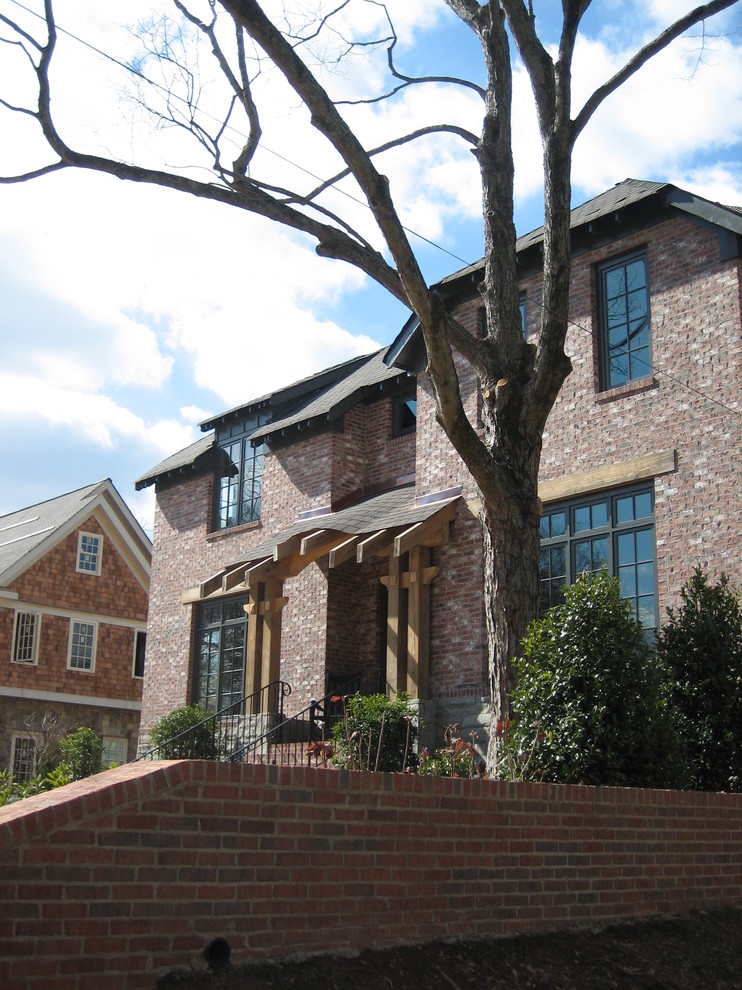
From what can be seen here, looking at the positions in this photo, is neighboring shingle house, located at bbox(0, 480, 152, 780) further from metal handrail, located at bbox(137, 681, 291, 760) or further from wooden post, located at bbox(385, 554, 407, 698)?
wooden post, located at bbox(385, 554, 407, 698)

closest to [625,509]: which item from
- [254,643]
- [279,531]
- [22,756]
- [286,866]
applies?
[254,643]

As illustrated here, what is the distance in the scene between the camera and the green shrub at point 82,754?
64.3 ft

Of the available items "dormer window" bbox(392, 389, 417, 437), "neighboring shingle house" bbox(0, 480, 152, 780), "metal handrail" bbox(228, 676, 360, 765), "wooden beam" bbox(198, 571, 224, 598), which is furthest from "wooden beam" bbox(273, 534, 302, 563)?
"neighboring shingle house" bbox(0, 480, 152, 780)

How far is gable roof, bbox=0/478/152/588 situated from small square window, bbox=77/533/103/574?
0.44 m

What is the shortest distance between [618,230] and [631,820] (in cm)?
930

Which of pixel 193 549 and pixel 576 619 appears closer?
pixel 576 619

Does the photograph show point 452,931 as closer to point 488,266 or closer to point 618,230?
point 488,266

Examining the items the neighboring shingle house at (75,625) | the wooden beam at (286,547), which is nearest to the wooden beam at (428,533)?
the wooden beam at (286,547)

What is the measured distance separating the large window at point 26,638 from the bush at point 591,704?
890 inches

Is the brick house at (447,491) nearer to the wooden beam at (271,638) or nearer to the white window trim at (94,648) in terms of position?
the wooden beam at (271,638)

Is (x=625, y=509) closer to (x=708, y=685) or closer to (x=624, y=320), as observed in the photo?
(x=624, y=320)

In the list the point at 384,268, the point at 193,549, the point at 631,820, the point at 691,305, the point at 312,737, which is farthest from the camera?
the point at 193,549

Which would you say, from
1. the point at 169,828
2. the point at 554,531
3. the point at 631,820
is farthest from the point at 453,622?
the point at 169,828

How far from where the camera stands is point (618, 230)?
14.8 meters
